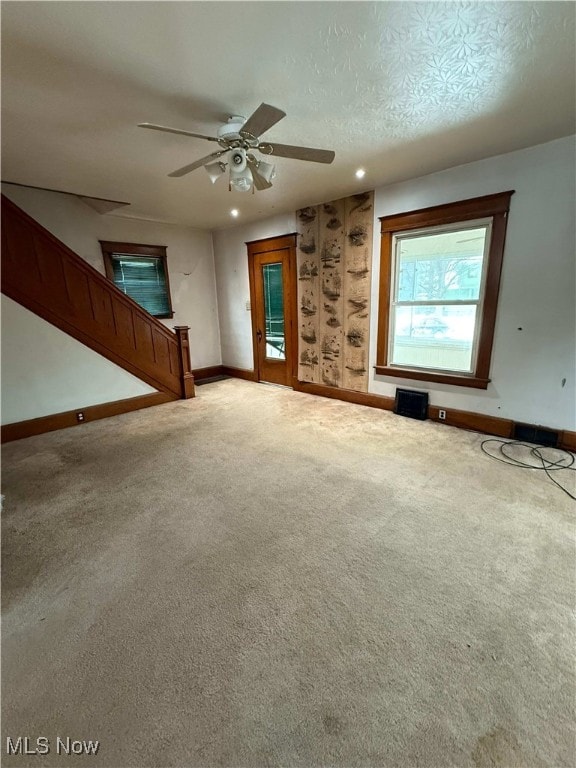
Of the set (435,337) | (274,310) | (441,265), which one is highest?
(441,265)

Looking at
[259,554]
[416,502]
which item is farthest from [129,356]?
[416,502]

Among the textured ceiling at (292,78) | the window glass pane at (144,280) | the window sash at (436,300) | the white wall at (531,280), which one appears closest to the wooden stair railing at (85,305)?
the textured ceiling at (292,78)

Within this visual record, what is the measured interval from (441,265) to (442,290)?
0.89 ft

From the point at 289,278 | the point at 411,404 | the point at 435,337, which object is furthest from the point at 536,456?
the point at 289,278

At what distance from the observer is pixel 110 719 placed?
1.15 m

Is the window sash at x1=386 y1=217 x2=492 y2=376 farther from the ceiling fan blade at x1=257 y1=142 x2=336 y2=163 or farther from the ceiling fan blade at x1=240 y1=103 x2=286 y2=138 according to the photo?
the ceiling fan blade at x1=240 y1=103 x2=286 y2=138

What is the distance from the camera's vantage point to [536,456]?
297 centimetres

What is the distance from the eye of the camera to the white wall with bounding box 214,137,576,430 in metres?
2.84

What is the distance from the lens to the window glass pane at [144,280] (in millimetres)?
5035

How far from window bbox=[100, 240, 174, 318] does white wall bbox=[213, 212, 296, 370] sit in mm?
1015

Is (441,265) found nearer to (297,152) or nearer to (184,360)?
(297,152)

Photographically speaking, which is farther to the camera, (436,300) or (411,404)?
(411,404)

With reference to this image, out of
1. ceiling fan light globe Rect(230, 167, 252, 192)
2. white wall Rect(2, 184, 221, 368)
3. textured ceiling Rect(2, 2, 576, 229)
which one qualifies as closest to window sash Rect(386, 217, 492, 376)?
textured ceiling Rect(2, 2, 576, 229)

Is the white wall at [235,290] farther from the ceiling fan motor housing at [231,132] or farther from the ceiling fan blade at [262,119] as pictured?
the ceiling fan blade at [262,119]
